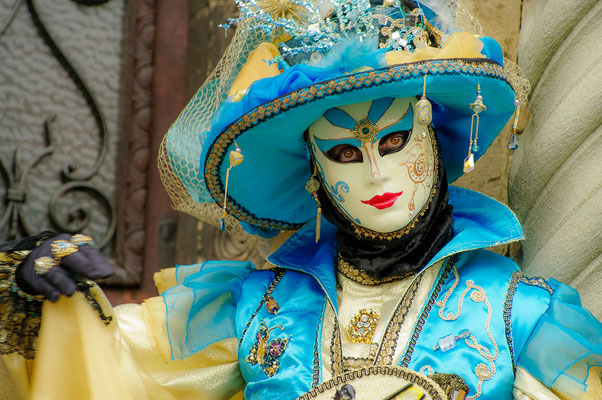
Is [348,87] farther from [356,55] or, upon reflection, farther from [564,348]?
[564,348]

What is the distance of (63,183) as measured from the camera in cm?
241

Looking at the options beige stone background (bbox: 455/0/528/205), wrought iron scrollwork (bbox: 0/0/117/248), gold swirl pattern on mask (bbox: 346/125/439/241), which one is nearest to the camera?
gold swirl pattern on mask (bbox: 346/125/439/241)

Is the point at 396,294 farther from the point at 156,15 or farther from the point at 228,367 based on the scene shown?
the point at 156,15

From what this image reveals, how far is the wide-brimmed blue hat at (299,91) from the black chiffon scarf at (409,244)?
0.59 ft

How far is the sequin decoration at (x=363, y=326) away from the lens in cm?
175

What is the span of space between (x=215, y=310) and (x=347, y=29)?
0.71 metres

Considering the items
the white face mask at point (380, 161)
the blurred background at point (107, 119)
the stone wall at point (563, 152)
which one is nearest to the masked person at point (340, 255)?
the white face mask at point (380, 161)

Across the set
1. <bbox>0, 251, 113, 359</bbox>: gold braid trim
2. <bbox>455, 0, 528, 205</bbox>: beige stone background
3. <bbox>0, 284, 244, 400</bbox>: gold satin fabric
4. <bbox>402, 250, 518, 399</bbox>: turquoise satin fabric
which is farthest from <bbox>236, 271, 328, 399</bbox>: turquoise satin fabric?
<bbox>455, 0, 528, 205</bbox>: beige stone background

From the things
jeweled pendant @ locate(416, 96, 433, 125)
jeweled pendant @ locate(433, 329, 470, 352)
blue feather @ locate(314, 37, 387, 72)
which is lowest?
jeweled pendant @ locate(433, 329, 470, 352)

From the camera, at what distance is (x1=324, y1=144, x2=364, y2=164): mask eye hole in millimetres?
1729

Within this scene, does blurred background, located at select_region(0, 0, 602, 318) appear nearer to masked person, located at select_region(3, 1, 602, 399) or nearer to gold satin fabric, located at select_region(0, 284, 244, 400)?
masked person, located at select_region(3, 1, 602, 399)

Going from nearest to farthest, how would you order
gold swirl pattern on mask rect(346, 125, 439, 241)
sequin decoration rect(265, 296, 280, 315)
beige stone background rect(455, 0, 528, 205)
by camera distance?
gold swirl pattern on mask rect(346, 125, 439, 241), sequin decoration rect(265, 296, 280, 315), beige stone background rect(455, 0, 528, 205)

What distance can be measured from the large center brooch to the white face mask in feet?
1.04

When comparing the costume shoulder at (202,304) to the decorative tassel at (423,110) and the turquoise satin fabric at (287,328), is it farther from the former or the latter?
the decorative tassel at (423,110)
